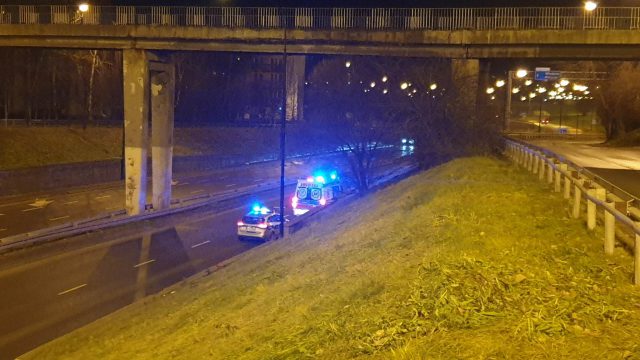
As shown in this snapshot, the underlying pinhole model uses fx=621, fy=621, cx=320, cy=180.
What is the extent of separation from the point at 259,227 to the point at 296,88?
58.6 metres

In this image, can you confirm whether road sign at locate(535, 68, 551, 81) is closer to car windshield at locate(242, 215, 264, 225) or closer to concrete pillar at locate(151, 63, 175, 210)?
car windshield at locate(242, 215, 264, 225)

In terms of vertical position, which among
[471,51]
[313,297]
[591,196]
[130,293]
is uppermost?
[471,51]

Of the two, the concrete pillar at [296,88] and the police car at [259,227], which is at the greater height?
A: the concrete pillar at [296,88]

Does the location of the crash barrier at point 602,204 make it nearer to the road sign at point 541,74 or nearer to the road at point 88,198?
the road at point 88,198

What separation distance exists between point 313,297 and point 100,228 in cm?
2250

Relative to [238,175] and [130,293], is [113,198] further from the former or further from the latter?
[130,293]

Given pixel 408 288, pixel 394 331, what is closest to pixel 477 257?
pixel 408 288

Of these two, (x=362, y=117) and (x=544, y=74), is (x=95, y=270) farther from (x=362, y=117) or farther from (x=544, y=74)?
(x=544, y=74)

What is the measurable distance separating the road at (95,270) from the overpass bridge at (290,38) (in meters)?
4.86

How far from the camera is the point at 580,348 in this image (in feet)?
18.0

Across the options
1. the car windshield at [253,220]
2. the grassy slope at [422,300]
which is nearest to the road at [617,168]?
the grassy slope at [422,300]

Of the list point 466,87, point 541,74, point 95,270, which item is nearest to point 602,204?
point 95,270

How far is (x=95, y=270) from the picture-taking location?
22703 mm

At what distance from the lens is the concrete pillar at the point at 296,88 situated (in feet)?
273
